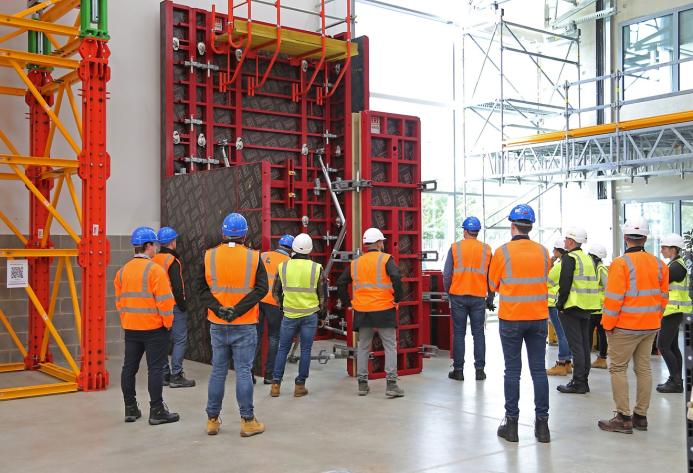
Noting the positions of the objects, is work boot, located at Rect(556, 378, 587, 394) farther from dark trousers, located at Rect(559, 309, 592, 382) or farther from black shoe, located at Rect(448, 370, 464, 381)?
black shoe, located at Rect(448, 370, 464, 381)

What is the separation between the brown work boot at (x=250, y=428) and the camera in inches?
276

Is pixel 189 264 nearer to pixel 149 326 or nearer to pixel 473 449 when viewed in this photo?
pixel 149 326

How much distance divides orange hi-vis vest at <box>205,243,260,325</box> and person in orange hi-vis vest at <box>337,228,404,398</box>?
2250 mm

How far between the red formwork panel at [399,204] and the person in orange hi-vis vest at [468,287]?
58 centimetres

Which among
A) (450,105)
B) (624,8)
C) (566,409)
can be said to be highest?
(624,8)

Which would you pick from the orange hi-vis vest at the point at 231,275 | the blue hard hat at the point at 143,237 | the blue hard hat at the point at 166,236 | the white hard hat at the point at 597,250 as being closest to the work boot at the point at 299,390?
the orange hi-vis vest at the point at 231,275

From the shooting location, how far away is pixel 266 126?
535 inches

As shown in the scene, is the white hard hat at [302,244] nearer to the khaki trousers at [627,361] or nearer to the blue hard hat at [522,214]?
the blue hard hat at [522,214]

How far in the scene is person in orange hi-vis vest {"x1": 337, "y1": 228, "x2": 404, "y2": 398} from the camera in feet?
28.9

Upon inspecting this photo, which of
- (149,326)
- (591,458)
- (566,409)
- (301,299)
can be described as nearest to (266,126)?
(301,299)

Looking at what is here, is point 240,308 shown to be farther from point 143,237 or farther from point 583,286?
point 583,286

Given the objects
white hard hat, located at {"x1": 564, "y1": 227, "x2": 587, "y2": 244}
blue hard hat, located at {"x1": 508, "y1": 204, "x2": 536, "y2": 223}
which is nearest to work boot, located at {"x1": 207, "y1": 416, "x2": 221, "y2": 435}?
blue hard hat, located at {"x1": 508, "y1": 204, "x2": 536, "y2": 223}

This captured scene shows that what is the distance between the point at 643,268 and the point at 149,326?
4836 millimetres

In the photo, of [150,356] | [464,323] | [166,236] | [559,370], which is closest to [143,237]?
[150,356]
